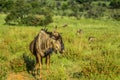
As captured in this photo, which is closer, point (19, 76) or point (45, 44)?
point (45, 44)

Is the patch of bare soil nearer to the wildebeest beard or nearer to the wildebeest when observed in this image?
the wildebeest

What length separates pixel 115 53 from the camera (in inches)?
447

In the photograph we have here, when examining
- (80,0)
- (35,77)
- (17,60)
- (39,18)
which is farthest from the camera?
(80,0)

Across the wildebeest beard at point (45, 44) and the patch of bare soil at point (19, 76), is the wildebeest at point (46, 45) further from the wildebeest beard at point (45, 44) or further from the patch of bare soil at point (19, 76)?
the patch of bare soil at point (19, 76)

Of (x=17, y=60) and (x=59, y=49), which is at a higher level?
(x=59, y=49)

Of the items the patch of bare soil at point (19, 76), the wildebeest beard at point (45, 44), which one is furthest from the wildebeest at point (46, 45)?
the patch of bare soil at point (19, 76)

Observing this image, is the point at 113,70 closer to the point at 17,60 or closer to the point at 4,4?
the point at 17,60

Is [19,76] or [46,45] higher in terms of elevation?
[46,45]

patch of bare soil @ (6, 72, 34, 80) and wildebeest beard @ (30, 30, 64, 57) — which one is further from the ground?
wildebeest beard @ (30, 30, 64, 57)

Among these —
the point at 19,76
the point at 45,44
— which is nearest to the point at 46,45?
the point at 45,44

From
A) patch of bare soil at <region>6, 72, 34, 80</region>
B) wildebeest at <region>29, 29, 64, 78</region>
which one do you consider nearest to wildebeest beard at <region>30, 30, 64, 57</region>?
wildebeest at <region>29, 29, 64, 78</region>

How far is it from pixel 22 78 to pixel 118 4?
52843 mm

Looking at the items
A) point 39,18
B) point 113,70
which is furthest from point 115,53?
point 39,18

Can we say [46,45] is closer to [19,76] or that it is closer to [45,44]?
[45,44]
